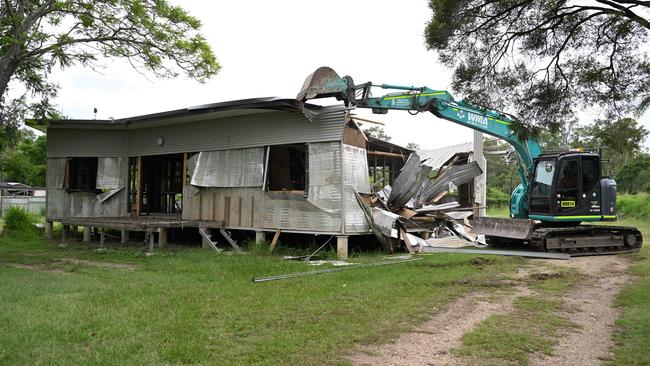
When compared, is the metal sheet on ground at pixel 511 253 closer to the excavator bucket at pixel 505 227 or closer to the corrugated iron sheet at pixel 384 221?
the excavator bucket at pixel 505 227

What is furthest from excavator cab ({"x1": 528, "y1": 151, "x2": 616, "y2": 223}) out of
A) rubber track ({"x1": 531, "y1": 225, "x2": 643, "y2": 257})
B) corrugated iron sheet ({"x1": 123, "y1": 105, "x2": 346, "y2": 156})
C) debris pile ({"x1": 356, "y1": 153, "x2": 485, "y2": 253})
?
corrugated iron sheet ({"x1": 123, "y1": 105, "x2": 346, "y2": 156})

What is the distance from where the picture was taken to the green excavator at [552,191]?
12.1 m

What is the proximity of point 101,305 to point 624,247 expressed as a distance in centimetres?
1314

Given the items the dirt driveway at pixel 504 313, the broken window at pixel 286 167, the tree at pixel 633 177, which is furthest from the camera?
the tree at pixel 633 177

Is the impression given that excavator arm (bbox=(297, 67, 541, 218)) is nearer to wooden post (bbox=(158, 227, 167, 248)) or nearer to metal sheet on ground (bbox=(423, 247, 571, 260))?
metal sheet on ground (bbox=(423, 247, 571, 260))

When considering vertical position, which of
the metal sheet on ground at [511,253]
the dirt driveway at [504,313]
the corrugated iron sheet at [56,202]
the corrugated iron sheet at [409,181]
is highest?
the corrugated iron sheet at [409,181]

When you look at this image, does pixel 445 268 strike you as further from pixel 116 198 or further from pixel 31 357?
pixel 116 198

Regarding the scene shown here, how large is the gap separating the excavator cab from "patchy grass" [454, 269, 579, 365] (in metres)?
5.14

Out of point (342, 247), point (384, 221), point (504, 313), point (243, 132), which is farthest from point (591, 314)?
→ point (243, 132)

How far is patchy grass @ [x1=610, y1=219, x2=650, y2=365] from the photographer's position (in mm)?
4609

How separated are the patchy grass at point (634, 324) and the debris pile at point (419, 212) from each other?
5.26m

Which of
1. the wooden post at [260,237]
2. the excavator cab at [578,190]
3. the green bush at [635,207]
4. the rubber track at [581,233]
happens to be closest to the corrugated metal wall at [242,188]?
the wooden post at [260,237]

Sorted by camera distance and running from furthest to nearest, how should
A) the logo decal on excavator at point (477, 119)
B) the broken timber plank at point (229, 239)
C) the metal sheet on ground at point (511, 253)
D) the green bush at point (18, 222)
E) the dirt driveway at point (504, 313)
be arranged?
the green bush at point (18, 222)
the logo decal on excavator at point (477, 119)
the broken timber plank at point (229, 239)
the metal sheet on ground at point (511, 253)
the dirt driveway at point (504, 313)

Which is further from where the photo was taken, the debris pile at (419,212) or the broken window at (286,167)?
the broken window at (286,167)
